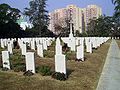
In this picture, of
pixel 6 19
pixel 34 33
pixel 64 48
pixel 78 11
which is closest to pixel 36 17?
pixel 34 33

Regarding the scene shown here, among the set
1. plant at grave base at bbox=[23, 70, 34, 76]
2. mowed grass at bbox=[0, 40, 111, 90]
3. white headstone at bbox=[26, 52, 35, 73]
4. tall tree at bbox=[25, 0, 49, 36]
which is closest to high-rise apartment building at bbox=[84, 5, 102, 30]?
tall tree at bbox=[25, 0, 49, 36]

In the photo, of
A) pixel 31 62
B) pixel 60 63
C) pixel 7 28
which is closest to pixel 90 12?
pixel 7 28

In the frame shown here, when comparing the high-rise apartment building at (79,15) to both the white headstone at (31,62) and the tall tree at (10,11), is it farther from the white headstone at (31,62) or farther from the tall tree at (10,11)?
the white headstone at (31,62)

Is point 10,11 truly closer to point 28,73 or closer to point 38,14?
point 38,14

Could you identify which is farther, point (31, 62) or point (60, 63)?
point (31, 62)

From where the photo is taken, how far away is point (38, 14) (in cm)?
10700

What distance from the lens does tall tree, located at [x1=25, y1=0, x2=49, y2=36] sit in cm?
10481

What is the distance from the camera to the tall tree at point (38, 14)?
10481 cm

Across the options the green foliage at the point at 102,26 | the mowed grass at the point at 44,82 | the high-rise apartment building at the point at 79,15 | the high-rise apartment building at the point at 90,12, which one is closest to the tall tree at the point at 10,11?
the green foliage at the point at 102,26

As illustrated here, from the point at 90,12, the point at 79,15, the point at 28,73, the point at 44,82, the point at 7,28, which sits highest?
the point at 90,12

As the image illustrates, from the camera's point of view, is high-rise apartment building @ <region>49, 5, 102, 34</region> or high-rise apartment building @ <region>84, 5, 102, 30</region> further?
high-rise apartment building @ <region>84, 5, 102, 30</region>

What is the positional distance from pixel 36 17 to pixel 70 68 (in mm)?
92476

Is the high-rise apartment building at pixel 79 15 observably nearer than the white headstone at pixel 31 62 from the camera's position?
No

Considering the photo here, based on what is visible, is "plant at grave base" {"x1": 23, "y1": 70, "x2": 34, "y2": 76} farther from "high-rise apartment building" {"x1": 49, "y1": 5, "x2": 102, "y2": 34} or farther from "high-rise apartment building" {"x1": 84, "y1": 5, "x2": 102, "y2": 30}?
"high-rise apartment building" {"x1": 84, "y1": 5, "x2": 102, "y2": 30}
